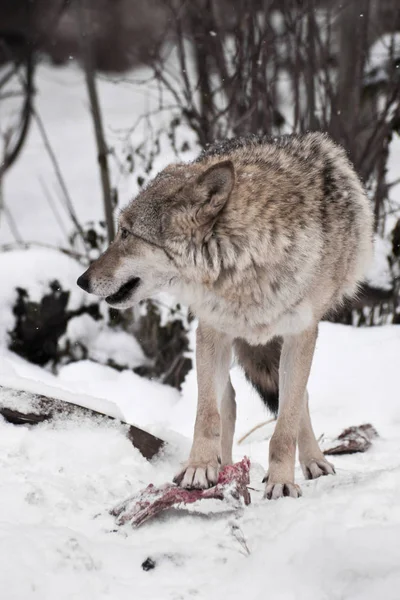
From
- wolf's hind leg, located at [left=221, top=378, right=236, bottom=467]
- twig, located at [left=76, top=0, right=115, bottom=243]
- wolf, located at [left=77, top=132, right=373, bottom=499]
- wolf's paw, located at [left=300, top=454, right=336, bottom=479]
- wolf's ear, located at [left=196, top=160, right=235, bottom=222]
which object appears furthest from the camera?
twig, located at [left=76, top=0, right=115, bottom=243]

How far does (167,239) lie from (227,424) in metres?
1.19

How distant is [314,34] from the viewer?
20.1ft

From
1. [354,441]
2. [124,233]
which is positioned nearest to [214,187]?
→ [124,233]

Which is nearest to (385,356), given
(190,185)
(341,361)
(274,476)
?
(341,361)

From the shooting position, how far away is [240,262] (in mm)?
3092

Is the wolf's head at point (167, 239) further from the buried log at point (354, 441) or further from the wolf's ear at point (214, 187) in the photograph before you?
the buried log at point (354, 441)

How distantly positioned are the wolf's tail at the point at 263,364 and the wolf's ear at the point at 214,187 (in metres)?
1.03

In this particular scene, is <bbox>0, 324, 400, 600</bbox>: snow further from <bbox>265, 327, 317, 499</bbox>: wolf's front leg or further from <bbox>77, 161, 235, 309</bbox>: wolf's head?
<bbox>77, 161, 235, 309</bbox>: wolf's head

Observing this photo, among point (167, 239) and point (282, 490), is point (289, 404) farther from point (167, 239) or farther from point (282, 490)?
point (167, 239)

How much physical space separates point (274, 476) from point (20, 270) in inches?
145

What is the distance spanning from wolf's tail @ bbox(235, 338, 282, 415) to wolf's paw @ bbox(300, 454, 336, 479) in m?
0.42

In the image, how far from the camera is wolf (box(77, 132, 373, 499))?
308cm

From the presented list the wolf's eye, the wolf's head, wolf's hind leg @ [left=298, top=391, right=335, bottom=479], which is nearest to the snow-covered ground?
wolf's hind leg @ [left=298, top=391, right=335, bottom=479]

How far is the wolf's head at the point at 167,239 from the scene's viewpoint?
3.03 meters
